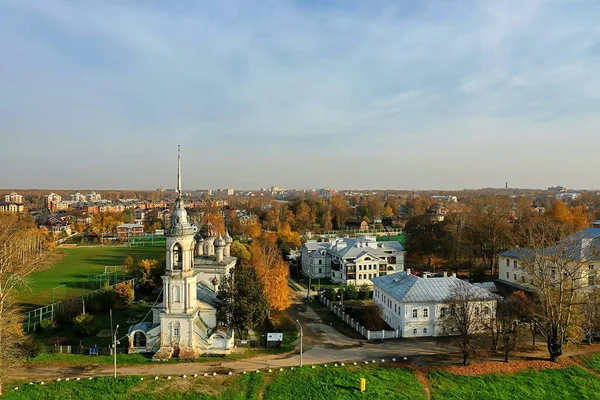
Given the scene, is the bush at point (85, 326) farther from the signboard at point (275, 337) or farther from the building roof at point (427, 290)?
the building roof at point (427, 290)

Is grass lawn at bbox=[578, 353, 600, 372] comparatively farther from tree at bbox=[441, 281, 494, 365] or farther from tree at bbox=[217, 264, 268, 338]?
tree at bbox=[217, 264, 268, 338]

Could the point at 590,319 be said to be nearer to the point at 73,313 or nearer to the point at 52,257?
the point at 73,313

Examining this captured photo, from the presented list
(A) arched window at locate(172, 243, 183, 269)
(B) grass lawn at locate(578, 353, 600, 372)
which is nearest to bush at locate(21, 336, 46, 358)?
(A) arched window at locate(172, 243, 183, 269)

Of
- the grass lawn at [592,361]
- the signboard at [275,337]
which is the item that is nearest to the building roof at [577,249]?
the grass lawn at [592,361]

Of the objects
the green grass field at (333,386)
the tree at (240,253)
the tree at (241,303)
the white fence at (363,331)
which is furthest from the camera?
the tree at (240,253)

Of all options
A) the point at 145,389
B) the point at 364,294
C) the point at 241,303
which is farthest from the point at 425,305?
the point at 145,389

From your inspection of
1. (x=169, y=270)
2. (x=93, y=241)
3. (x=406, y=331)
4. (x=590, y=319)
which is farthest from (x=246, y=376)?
(x=93, y=241)

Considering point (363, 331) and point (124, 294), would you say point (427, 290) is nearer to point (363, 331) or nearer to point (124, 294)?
point (363, 331)
